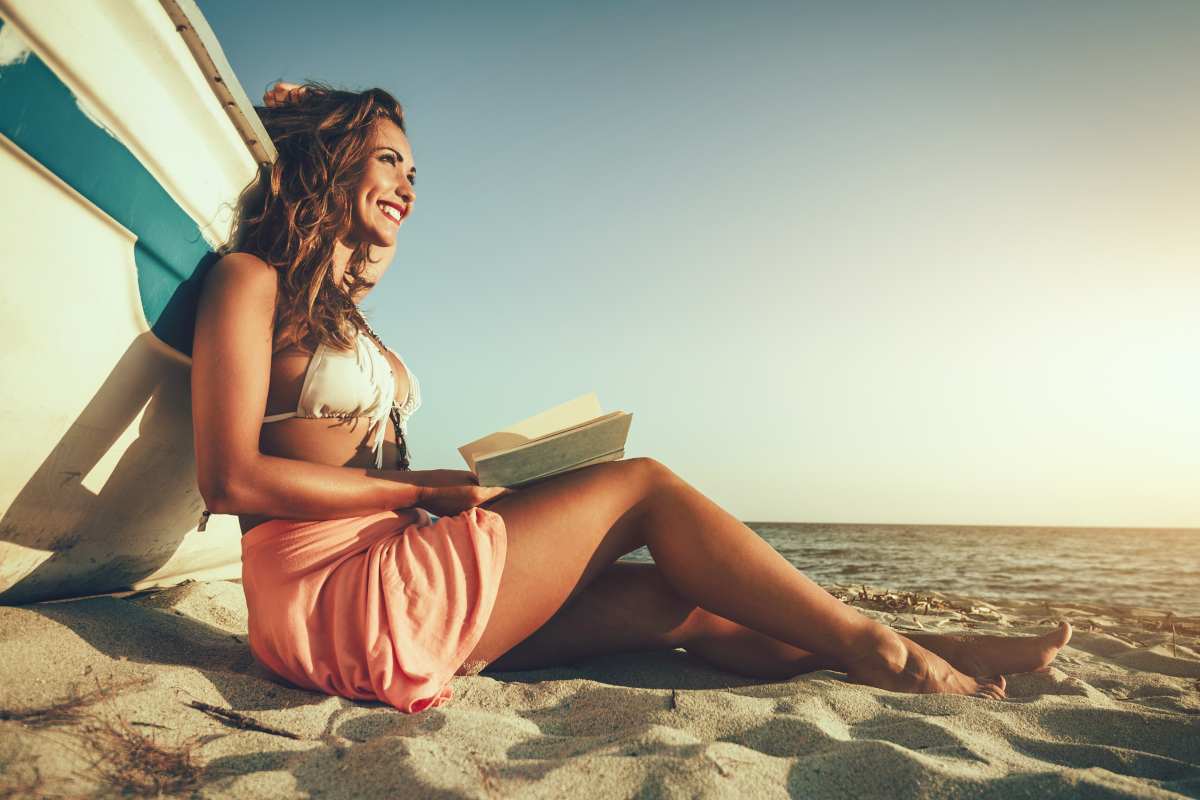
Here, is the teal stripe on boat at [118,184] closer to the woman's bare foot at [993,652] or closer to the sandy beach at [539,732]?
the sandy beach at [539,732]

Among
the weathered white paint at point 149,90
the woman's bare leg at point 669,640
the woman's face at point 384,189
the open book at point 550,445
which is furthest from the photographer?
the woman's face at point 384,189

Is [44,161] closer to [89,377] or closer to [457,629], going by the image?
[89,377]

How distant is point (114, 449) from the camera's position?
190cm

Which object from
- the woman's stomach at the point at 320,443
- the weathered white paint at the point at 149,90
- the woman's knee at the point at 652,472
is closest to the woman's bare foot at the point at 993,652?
the woman's knee at the point at 652,472

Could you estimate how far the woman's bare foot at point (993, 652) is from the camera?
2.20 m

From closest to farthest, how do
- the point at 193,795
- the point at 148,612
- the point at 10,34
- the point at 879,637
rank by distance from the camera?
the point at 193,795, the point at 10,34, the point at 879,637, the point at 148,612

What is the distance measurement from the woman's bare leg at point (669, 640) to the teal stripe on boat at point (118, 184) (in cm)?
153

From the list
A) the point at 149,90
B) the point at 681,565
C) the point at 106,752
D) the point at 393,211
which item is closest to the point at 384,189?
the point at 393,211

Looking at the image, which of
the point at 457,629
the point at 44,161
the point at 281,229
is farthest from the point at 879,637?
the point at 44,161

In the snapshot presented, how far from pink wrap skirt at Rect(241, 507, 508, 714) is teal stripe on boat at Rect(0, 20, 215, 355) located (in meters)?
0.75

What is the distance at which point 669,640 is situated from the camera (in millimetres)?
2305

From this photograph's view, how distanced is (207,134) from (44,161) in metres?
0.58

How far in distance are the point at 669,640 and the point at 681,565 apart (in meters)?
0.47

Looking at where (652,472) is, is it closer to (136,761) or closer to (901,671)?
(901,671)
